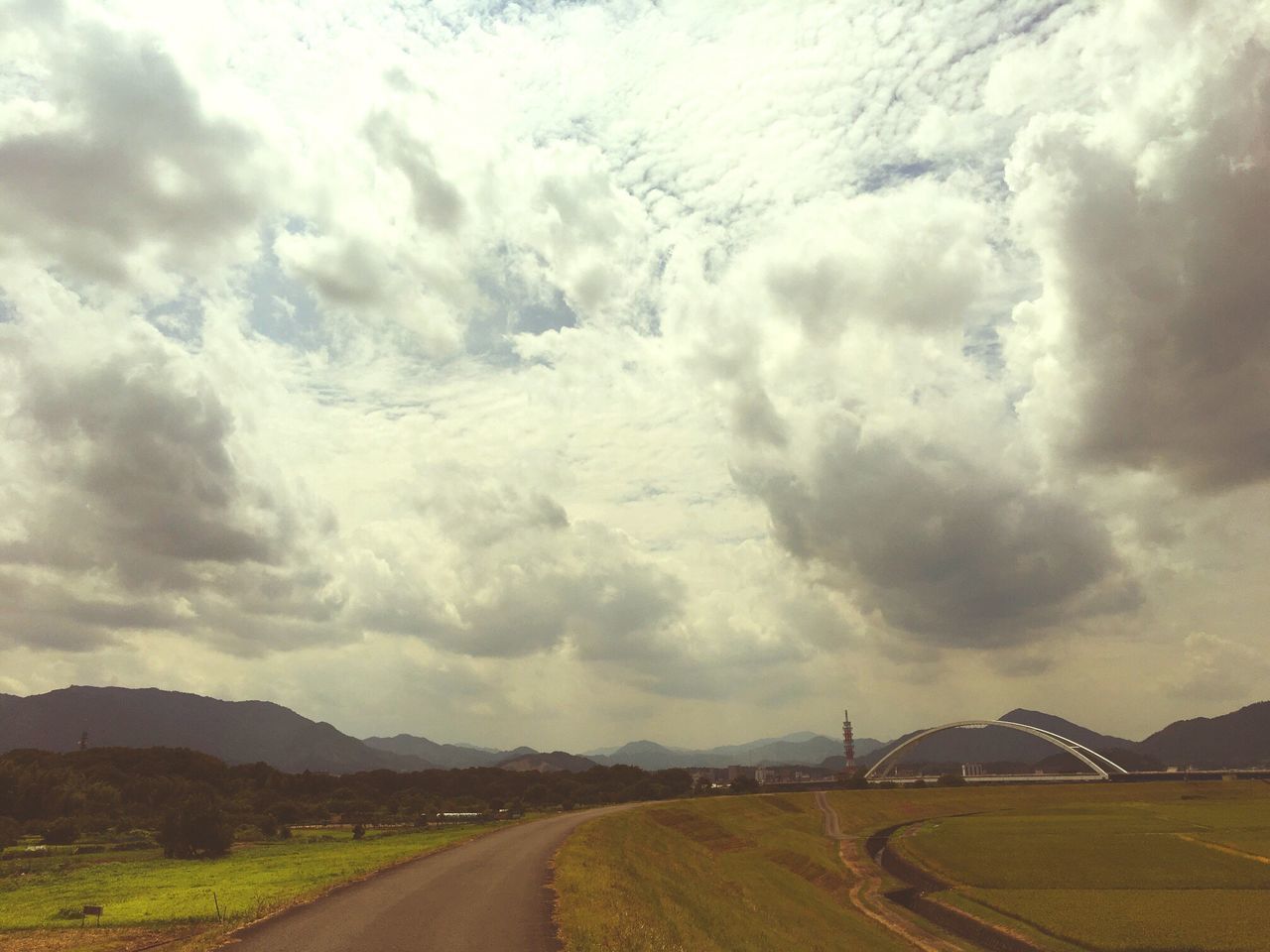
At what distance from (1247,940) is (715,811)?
79.9 metres

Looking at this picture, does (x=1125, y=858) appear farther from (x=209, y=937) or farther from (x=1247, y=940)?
(x=209, y=937)

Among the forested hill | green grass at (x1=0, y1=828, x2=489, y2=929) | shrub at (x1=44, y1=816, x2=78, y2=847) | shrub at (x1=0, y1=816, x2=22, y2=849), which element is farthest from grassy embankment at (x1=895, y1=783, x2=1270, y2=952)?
shrub at (x1=44, y1=816, x2=78, y2=847)

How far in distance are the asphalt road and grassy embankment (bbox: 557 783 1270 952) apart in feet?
5.76

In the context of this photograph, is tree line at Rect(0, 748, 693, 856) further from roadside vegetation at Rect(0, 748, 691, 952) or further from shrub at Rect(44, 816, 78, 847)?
roadside vegetation at Rect(0, 748, 691, 952)

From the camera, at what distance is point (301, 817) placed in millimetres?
122062

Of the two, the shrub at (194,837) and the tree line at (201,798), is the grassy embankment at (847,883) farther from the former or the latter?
the tree line at (201,798)

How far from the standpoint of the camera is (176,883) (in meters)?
47.5

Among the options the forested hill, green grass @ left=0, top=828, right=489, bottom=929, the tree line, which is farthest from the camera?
the forested hill

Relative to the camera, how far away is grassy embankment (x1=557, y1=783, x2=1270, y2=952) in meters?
40.0

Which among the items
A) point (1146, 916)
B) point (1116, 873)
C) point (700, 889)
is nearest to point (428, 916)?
point (700, 889)

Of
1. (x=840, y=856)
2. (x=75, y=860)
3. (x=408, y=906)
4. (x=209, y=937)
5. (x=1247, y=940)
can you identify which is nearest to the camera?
(x=209, y=937)

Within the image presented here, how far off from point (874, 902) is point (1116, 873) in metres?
26.6

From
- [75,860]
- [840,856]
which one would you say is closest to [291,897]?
[75,860]

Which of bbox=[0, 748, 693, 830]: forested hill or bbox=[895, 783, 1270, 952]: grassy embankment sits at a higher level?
bbox=[0, 748, 693, 830]: forested hill
